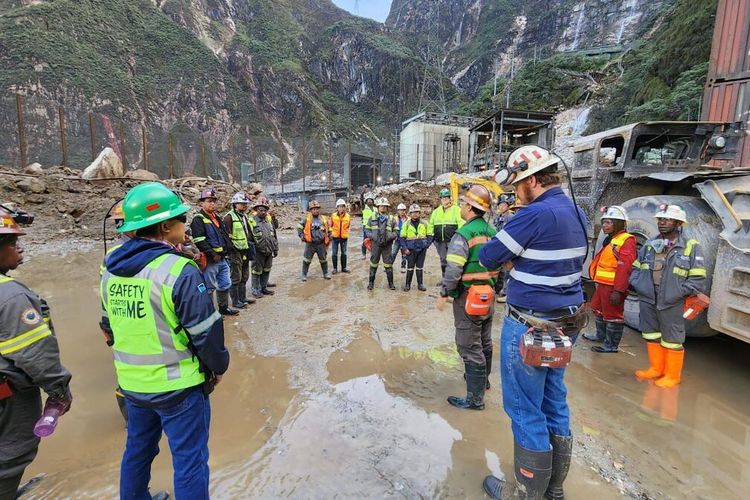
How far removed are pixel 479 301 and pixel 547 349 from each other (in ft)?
3.01

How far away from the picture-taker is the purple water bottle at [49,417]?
1852mm

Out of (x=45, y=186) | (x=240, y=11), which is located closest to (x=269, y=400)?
(x=45, y=186)

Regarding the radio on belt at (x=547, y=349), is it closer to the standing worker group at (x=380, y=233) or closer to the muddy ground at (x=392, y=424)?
the muddy ground at (x=392, y=424)

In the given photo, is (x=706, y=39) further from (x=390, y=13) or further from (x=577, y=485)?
(x=390, y=13)

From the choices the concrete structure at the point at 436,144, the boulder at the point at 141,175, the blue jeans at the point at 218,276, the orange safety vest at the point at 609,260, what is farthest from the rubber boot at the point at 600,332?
the concrete structure at the point at 436,144

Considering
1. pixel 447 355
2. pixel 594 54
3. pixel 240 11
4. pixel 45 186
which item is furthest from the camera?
pixel 240 11

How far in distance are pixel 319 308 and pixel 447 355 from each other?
2527 mm

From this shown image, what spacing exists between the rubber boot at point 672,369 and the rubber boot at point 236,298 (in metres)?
5.64

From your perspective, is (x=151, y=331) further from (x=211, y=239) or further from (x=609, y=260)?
(x=609, y=260)

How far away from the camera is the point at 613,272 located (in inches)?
175

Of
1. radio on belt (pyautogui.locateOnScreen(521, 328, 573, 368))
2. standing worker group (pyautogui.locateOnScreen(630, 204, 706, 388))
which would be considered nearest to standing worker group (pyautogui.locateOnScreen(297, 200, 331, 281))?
standing worker group (pyautogui.locateOnScreen(630, 204, 706, 388))

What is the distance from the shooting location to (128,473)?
195cm

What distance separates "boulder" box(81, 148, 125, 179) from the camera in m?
14.0

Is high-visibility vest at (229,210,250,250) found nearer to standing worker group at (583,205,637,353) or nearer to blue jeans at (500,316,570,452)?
blue jeans at (500,316,570,452)
